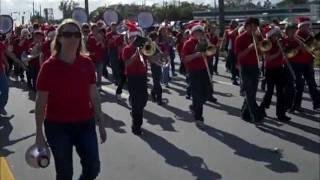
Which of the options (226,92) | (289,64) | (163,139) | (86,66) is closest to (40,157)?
(86,66)

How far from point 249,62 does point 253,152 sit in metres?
2.47

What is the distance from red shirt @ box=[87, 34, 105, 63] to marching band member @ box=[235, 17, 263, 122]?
5.59 meters

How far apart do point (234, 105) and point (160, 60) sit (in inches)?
70.5

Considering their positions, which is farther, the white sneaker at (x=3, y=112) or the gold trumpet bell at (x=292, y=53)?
the white sneaker at (x=3, y=112)

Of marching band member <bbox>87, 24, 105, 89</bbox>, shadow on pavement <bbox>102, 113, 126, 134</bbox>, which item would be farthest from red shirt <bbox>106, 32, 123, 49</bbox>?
shadow on pavement <bbox>102, 113, 126, 134</bbox>

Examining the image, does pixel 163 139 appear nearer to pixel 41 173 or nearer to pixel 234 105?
pixel 41 173

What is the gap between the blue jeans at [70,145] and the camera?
527cm

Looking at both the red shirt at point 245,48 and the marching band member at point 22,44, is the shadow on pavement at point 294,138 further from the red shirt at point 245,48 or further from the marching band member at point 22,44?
Result: the marching band member at point 22,44

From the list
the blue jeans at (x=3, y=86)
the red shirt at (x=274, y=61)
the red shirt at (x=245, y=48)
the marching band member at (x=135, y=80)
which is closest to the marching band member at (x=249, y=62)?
the red shirt at (x=245, y=48)

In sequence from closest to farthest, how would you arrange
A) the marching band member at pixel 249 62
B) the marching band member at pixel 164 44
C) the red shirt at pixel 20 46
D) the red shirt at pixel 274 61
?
the marching band member at pixel 249 62
the red shirt at pixel 274 61
the marching band member at pixel 164 44
the red shirt at pixel 20 46

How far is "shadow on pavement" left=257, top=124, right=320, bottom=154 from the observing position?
8.42 meters

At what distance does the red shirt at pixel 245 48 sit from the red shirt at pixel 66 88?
17.5ft

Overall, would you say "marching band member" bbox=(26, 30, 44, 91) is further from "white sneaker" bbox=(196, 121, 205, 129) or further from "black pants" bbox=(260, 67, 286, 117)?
"black pants" bbox=(260, 67, 286, 117)

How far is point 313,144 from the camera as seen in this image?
8.66 metres
